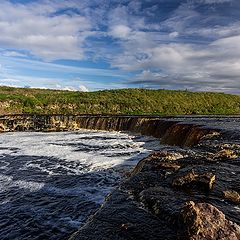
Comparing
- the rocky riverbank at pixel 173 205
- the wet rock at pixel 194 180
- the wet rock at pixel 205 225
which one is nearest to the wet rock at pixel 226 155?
the rocky riverbank at pixel 173 205

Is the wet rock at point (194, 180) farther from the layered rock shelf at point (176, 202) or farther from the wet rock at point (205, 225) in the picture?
the wet rock at point (205, 225)

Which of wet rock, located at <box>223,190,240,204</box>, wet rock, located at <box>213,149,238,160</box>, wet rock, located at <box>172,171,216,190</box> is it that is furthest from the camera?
wet rock, located at <box>213,149,238,160</box>

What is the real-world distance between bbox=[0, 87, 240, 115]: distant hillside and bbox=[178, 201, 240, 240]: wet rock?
6972cm

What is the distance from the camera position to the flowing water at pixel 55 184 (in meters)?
12.5

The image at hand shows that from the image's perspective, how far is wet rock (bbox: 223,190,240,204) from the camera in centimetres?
1078

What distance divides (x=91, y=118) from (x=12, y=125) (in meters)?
12.7

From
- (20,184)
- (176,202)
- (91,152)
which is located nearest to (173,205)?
(176,202)

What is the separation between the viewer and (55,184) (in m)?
18.3

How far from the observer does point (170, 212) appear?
947cm

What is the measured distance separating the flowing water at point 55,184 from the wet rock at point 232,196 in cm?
517

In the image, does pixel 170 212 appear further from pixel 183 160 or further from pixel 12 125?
pixel 12 125

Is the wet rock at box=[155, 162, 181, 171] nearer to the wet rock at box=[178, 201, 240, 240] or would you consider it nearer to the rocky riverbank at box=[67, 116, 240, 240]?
the rocky riverbank at box=[67, 116, 240, 240]

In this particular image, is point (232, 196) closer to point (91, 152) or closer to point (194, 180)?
point (194, 180)

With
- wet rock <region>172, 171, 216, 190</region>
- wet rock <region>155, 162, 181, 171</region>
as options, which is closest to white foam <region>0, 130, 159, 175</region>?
wet rock <region>155, 162, 181, 171</region>
